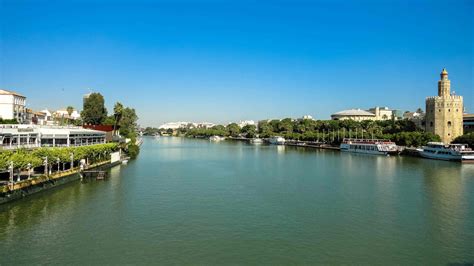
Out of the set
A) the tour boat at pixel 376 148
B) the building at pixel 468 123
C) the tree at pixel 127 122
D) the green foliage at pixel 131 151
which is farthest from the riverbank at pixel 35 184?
the building at pixel 468 123

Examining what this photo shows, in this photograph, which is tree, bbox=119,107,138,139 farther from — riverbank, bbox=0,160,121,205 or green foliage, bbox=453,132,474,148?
green foliage, bbox=453,132,474,148

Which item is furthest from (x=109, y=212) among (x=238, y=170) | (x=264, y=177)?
(x=238, y=170)

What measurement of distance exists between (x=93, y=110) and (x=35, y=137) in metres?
39.2

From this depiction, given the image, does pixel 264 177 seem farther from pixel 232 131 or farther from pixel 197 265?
pixel 232 131

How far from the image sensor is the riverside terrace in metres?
27.5

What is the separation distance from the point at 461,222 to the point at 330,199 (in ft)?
23.3

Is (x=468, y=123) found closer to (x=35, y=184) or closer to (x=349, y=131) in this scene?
(x=349, y=131)

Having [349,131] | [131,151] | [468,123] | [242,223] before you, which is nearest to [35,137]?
[131,151]

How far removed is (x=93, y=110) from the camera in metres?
68.4

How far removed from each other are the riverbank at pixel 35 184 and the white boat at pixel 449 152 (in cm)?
4168

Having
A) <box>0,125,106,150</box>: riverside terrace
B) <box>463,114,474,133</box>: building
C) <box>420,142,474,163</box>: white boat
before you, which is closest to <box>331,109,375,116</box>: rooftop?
<box>463,114,474,133</box>: building

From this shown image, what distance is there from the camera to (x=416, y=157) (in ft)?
169

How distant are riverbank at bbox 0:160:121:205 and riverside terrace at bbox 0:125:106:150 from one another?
413 centimetres

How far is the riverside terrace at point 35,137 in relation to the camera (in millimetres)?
27503
